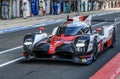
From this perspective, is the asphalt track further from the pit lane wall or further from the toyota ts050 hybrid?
the pit lane wall

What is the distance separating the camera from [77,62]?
10.7 meters

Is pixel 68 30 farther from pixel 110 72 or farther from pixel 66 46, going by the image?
pixel 110 72

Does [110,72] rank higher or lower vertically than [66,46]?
lower

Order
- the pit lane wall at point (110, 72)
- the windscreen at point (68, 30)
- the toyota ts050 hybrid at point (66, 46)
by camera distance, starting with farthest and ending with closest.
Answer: the windscreen at point (68, 30), the toyota ts050 hybrid at point (66, 46), the pit lane wall at point (110, 72)

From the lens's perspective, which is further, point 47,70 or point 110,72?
point 47,70

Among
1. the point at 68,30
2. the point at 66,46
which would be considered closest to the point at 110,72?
the point at 66,46

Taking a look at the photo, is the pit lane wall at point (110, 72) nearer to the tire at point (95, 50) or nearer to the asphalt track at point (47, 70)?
the asphalt track at point (47, 70)

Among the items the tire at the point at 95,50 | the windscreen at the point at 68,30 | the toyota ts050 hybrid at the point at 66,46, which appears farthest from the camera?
the windscreen at the point at 68,30

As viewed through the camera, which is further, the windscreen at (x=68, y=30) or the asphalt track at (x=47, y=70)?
the windscreen at (x=68, y=30)

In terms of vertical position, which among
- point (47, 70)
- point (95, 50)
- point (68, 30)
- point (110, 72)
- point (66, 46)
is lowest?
point (47, 70)

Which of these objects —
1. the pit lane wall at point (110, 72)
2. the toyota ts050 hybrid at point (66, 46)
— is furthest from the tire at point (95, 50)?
the pit lane wall at point (110, 72)

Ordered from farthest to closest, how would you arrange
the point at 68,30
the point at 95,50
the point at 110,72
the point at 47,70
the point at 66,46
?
the point at 68,30 → the point at 95,50 → the point at 66,46 → the point at 47,70 → the point at 110,72

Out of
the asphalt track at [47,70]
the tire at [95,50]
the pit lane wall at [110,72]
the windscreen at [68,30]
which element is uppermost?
the windscreen at [68,30]

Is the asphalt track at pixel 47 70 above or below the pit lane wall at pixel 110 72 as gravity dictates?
below
